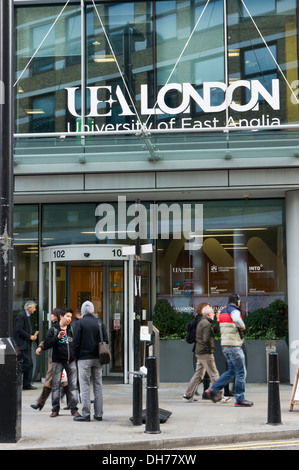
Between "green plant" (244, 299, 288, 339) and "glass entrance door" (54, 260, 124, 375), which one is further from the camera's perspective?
"glass entrance door" (54, 260, 124, 375)

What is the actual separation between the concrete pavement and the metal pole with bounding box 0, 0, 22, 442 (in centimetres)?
40

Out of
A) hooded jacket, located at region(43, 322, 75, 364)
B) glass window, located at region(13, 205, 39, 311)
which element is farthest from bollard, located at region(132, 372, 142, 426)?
glass window, located at region(13, 205, 39, 311)

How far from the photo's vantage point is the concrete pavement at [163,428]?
28.7 ft

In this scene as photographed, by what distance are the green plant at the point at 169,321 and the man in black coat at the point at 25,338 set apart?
2897 mm

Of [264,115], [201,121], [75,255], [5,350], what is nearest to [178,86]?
[201,121]

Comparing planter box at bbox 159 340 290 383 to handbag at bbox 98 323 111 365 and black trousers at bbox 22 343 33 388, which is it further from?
handbag at bbox 98 323 111 365

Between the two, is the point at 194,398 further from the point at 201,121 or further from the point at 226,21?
the point at 226,21

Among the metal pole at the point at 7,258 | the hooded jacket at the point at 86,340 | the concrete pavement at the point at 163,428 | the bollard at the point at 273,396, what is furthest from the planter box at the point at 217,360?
the metal pole at the point at 7,258

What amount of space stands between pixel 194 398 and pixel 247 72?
7451mm

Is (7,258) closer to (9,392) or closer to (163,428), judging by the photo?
(9,392)

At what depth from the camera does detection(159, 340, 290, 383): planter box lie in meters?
14.9

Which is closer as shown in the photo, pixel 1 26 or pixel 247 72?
pixel 1 26

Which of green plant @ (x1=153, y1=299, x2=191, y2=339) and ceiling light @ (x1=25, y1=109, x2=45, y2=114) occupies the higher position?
ceiling light @ (x1=25, y1=109, x2=45, y2=114)
